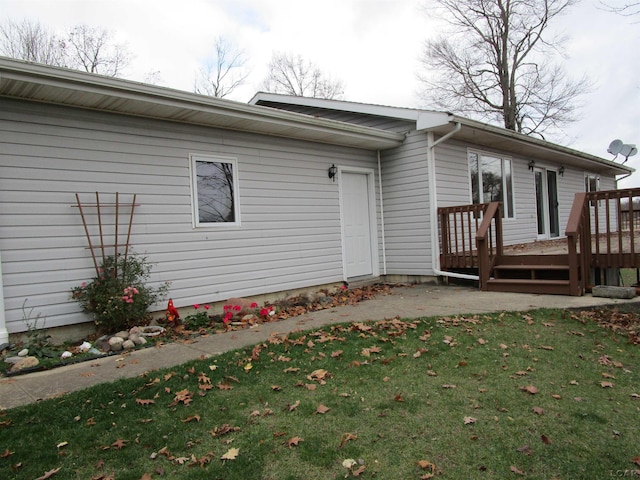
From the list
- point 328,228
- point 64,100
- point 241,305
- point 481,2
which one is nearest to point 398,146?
point 328,228

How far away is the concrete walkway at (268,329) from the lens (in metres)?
3.76

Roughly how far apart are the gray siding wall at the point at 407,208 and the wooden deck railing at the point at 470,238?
1.03 ft

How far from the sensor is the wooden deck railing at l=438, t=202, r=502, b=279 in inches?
301

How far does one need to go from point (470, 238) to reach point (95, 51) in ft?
63.1

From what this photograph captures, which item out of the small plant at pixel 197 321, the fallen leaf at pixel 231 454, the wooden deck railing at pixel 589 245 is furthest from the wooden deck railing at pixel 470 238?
the fallen leaf at pixel 231 454

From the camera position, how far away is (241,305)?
6723 millimetres

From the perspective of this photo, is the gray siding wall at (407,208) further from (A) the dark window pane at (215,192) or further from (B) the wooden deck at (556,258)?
(A) the dark window pane at (215,192)

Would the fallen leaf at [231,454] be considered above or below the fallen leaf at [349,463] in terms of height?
above

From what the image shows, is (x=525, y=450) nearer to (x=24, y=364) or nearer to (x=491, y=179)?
(x=24, y=364)

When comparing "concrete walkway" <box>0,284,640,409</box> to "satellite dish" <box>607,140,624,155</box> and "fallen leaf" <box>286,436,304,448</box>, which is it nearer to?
"fallen leaf" <box>286,436,304,448</box>

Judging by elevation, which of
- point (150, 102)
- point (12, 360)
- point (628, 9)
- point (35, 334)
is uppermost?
point (628, 9)

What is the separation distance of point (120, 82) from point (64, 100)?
0.71 m

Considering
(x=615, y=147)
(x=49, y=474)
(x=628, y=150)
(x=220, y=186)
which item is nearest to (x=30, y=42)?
(x=220, y=186)

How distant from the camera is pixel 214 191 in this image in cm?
689
